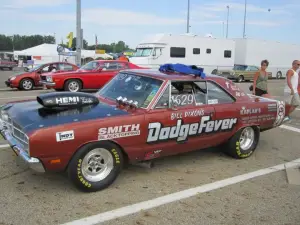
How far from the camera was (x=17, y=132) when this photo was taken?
4137 millimetres

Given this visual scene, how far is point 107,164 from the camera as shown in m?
4.29

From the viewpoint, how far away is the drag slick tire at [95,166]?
13.0 ft

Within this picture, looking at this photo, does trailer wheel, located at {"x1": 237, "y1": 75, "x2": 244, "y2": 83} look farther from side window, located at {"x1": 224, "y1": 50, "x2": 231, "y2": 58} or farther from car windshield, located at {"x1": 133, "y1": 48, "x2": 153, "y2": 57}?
car windshield, located at {"x1": 133, "y1": 48, "x2": 153, "y2": 57}

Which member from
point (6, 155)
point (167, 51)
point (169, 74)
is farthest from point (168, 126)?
point (167, 51)

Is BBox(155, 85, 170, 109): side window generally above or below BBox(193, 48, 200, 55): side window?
below

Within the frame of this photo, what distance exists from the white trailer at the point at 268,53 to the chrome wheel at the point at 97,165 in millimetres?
26360

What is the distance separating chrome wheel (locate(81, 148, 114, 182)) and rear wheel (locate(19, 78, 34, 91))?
12.7 meters

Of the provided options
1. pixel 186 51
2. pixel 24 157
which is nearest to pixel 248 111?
pixel 24 157

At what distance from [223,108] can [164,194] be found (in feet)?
5.95

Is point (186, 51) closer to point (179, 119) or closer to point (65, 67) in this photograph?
point (65, 67)

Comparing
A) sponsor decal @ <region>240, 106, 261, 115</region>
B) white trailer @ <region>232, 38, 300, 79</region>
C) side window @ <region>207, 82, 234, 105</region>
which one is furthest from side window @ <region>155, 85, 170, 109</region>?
white trailer @ <region>232, 38, 300, 79</region>

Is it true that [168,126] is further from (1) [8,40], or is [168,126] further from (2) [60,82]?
(1) [8,40]

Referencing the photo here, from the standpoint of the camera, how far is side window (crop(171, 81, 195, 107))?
4.84 metres

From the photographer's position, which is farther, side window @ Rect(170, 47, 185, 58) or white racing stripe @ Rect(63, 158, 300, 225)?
side window @ Rect(170, 47, 185, 58)
